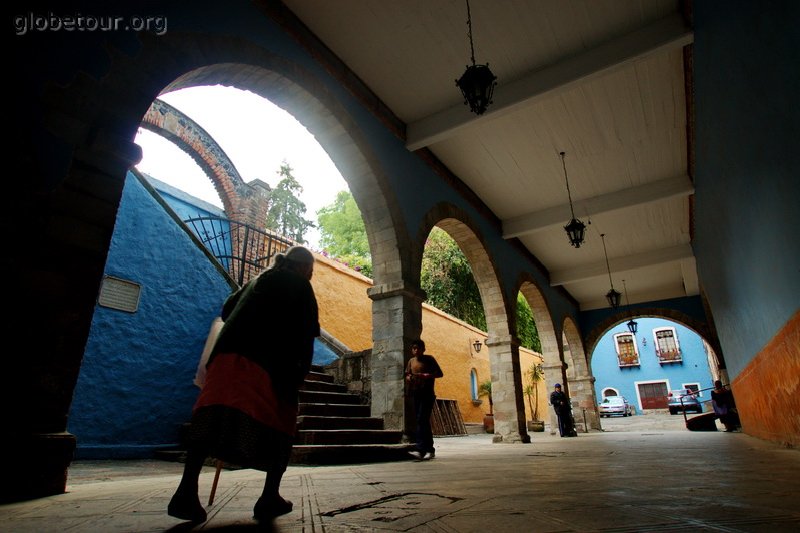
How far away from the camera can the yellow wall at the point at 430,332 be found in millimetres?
9250

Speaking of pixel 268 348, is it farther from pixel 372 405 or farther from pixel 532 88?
pixel 532 88

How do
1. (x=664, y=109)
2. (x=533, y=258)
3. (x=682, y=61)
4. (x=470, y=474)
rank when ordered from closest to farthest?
(x=470, y=474)
(x=682, y=61)
(x=664, y=109)
(x=533, y=258)

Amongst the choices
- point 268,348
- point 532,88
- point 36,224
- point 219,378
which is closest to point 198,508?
→ point 219,378

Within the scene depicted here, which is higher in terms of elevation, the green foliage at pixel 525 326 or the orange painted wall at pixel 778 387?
the green foliage at pixel 525 326

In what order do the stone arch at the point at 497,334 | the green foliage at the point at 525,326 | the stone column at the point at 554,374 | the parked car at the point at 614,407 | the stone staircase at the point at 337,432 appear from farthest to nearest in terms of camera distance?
the parked car at the point at 614,407 → the green foliage at the point at 525,326 → the stone column at the point at 554,374 → the stone arch at the point at 497,334 → the stone staircase at the point at 337,432

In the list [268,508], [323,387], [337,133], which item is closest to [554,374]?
[323,387]

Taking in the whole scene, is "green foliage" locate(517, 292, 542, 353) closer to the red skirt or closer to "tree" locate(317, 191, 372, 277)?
"tree" locate(317, 191, 372, 277)

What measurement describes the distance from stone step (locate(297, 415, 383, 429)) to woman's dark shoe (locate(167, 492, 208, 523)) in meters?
2.97

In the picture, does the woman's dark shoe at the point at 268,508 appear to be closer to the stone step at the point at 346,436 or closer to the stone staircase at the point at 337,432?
the stone staircase at the point at 337,432

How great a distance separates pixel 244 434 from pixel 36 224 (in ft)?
6.03

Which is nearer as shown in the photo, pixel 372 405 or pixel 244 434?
pixel 244 434

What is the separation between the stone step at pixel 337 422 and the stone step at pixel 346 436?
0.21 metres

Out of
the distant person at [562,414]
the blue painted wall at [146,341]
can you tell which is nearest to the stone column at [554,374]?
the distant person at [562,414]

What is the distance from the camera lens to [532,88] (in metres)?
5.48
